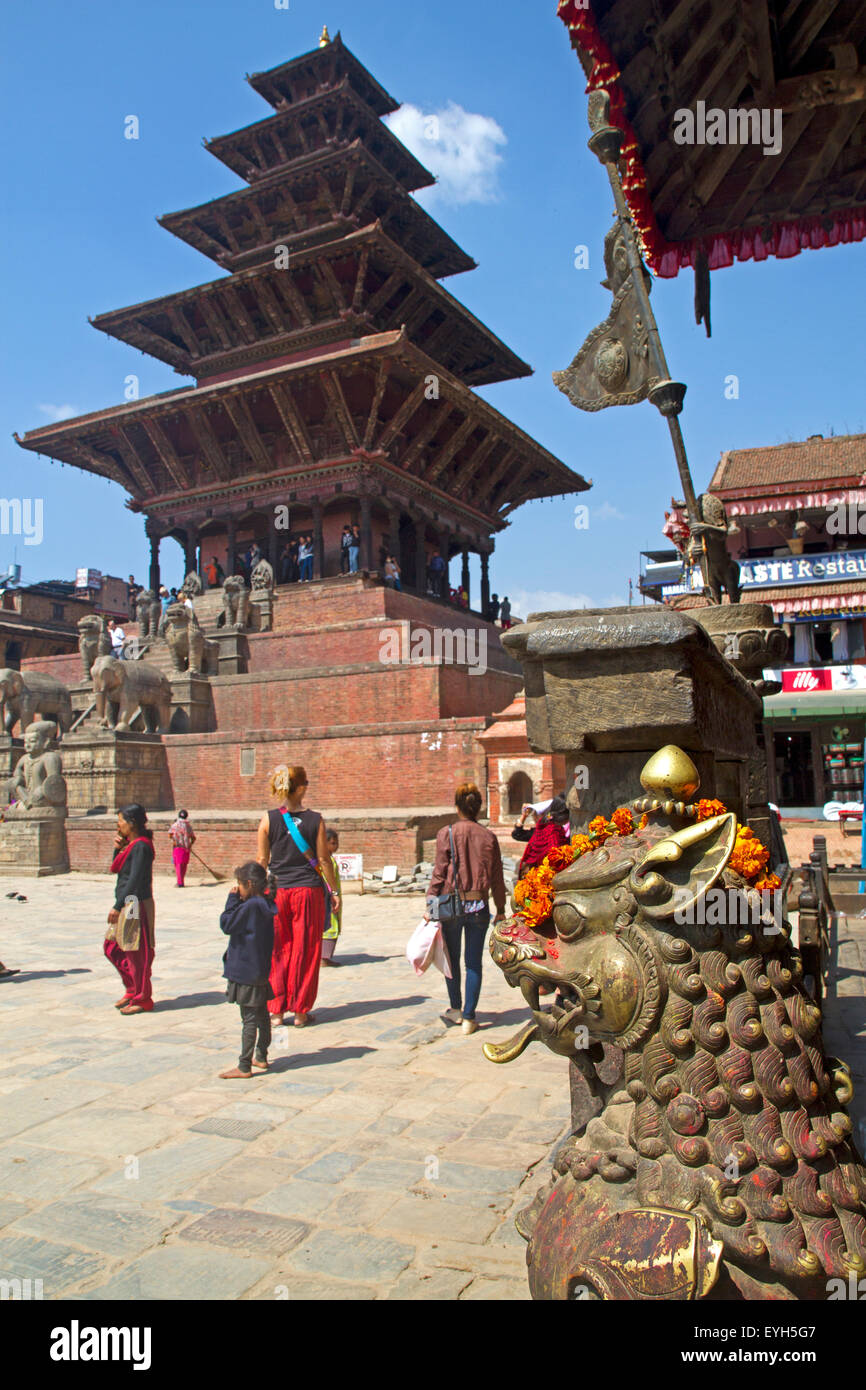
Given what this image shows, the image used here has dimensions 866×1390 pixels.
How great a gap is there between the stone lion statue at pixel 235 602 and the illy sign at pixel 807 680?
512 inches

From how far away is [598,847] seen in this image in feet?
7.38

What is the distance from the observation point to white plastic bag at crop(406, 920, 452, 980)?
18.0 feet

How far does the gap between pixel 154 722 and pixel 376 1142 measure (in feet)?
52.4

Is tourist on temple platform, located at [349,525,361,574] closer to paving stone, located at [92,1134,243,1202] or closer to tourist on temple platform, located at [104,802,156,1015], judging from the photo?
tourist on temple platform, located at [104,802,156,1015]

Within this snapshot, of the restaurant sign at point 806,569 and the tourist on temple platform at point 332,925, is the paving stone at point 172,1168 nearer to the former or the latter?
the tourist on temple platform at point 332,925

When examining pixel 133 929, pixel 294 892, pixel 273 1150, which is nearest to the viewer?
pixel 273 1150

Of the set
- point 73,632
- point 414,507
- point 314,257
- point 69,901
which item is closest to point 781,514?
point 414,507

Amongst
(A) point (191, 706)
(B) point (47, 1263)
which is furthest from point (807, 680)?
(B) point (47, 1263)

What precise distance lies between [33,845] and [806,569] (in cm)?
1843

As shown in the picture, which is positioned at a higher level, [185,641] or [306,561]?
[306,561]

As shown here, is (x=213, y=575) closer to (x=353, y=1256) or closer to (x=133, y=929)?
(x=133, y=929)

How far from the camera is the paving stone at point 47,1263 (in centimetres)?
266

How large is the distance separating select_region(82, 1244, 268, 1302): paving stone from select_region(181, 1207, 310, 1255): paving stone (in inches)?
2.5
